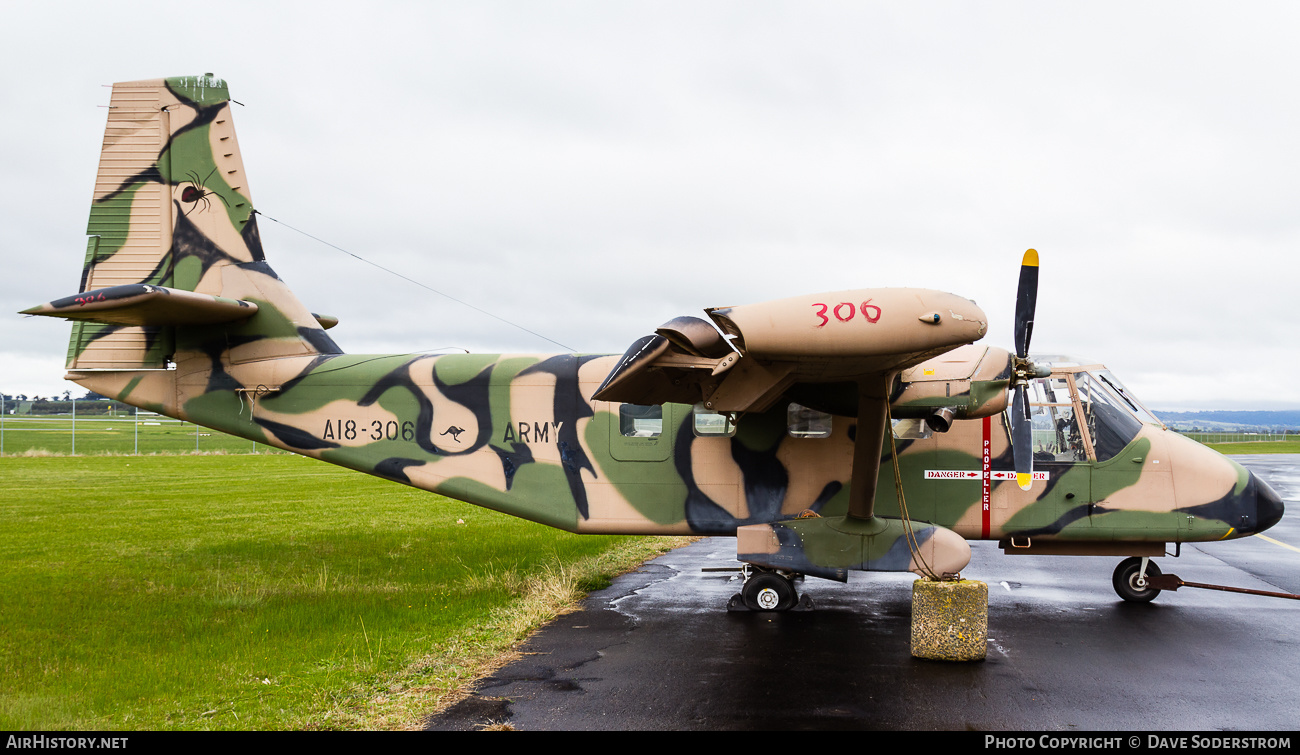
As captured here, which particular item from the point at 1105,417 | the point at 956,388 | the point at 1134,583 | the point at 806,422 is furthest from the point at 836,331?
the point at 1134,583

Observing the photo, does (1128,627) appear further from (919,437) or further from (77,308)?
(77,308)

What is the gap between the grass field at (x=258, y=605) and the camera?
658 centimetres

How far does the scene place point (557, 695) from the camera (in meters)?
6.81

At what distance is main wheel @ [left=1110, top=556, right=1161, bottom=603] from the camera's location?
1045 centimetres

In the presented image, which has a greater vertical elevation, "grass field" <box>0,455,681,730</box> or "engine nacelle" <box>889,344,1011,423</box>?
"engine nacelle" <box>889,344,1011,423</box>

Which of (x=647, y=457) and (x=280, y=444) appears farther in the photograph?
(x=280, y=444)

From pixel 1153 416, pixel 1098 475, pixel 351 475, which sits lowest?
pixel 351 475

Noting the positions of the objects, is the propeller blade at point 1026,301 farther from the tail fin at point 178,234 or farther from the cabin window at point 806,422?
the tail fin at point 178,234

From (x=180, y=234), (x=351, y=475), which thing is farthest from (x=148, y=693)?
(x=351, y=475)

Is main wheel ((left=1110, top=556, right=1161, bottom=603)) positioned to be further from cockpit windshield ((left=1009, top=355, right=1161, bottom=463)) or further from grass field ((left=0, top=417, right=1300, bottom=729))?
grass field ((left=0, top=417, right=1300, bottom=729))

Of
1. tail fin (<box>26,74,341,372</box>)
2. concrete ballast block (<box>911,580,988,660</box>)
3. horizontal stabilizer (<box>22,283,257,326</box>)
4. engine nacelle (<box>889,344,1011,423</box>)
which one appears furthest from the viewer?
tail fin (<box>26,74,341,372</box>)

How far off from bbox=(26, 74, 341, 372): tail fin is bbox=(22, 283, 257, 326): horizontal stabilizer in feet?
0.85

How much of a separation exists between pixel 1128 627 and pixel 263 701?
29.9 feet

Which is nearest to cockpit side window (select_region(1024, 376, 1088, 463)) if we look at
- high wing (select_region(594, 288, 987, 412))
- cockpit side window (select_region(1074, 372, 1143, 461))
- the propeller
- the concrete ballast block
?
cockpit side window (select_region(1074, 372, 1143, 461))
